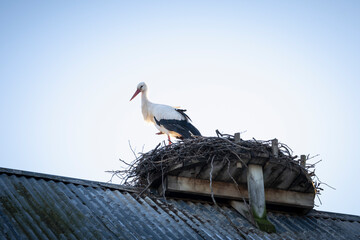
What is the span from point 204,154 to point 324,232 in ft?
6.68

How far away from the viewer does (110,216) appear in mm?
6066

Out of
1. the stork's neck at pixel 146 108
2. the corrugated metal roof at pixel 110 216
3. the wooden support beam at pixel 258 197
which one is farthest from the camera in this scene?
the stork's neck at pixel 146 108

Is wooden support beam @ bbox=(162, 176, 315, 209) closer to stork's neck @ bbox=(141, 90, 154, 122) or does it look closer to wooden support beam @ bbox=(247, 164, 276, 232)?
wooden support beam @ bbox=(247, 164, 276, 232)

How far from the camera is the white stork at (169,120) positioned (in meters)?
11.0

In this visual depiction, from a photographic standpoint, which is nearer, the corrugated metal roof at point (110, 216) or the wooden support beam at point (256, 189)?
the corrugated metal roof at point (110, 216)

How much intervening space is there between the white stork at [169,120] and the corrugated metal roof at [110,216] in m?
3.65

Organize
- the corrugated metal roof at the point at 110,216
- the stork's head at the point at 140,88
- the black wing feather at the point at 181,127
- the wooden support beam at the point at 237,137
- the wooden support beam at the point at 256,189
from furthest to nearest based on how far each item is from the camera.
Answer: the stork's head at the point at 140,88
the black wing feather at the point at 181,127
the wooden support beam at the point at 237,137
the wooden support beam at the point at 256,189
the corrugated metal roof at the point at 110,216

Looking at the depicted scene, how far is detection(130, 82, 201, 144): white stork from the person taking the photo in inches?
435

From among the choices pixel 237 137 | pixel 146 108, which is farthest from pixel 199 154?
pixel 146 108

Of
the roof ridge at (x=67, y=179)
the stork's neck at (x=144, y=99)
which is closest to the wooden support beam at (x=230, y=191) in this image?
the roof ridge at (x=67, y=179)

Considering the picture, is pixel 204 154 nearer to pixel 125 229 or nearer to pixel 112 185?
pixel 112 185

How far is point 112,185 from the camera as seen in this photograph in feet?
23.4

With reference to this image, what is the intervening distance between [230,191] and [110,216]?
1.97 meters

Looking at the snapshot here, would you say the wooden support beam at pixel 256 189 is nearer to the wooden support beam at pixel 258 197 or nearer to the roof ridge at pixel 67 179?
the wooden support beam at pixel 258 197
